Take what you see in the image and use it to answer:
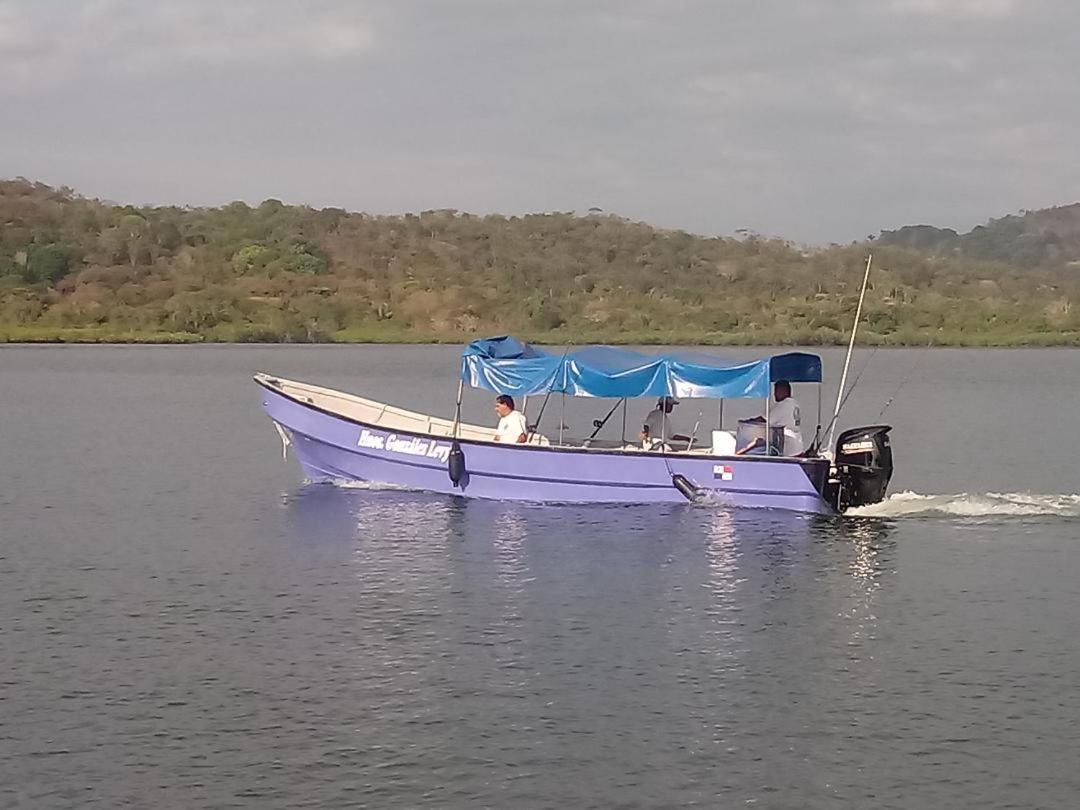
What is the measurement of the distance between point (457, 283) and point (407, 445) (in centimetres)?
10023

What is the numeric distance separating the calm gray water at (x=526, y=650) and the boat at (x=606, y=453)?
1.81ft

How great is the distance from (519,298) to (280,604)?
337ft

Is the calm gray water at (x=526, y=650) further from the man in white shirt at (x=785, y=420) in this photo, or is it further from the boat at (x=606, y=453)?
the man in white shirt at (x=785, y=420)

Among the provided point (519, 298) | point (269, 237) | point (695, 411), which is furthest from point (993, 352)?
point (269, 237)

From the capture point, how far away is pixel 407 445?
95.0 feet

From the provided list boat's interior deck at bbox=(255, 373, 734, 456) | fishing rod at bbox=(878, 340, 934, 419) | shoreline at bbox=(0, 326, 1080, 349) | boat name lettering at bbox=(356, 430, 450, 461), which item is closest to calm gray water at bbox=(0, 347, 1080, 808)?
boat name lettering at bbox=(356, 430, 450, 461)

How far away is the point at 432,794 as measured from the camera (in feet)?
44.4

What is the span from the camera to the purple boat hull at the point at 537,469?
2689cm

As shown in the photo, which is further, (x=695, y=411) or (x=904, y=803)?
(x=695, y=411)

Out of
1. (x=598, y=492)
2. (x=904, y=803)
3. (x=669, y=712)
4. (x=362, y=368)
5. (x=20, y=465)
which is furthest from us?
(x=362, y=368)

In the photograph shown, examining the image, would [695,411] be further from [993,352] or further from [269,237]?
[269,237]

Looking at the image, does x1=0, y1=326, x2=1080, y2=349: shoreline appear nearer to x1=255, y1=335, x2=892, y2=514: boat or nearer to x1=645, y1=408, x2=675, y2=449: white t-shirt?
x1=255, y1=335, x2=892, y2=514: boat

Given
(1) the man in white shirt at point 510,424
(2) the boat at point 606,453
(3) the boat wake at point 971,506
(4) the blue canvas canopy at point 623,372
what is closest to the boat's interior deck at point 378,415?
(2) the boat at point 606,453

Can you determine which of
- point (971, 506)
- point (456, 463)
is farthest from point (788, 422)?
point (456, 463)
